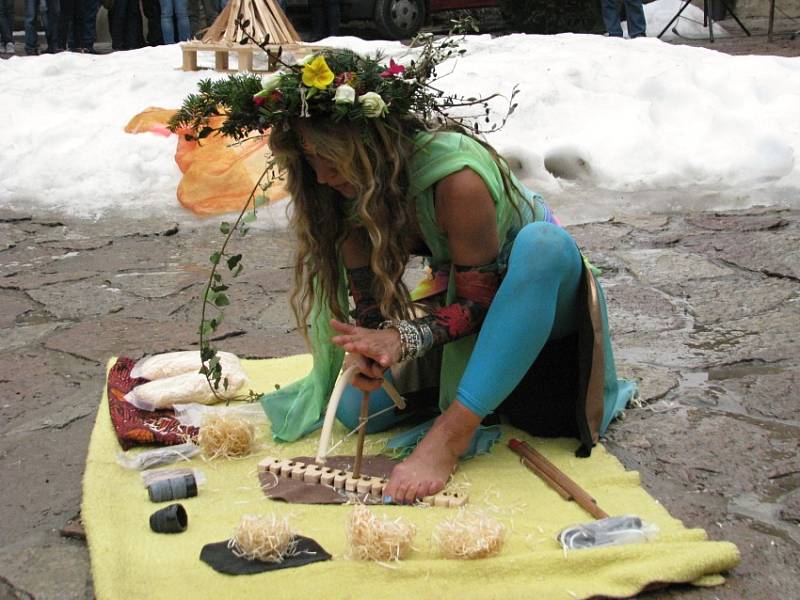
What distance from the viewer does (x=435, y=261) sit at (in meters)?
2.67

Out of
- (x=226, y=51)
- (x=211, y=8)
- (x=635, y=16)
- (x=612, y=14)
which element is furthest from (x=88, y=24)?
(x=635, y=16)

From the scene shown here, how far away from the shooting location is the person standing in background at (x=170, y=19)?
1004 cm

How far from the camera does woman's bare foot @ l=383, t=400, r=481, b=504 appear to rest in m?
2.37

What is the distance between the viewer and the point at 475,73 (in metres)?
6.82

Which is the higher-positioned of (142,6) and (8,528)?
(142,6)

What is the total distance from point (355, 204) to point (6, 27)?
35.3 feet

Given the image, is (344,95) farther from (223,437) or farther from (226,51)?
(226,51)

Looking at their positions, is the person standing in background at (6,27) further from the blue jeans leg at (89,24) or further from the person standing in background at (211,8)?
the person standing in background at (211,8)

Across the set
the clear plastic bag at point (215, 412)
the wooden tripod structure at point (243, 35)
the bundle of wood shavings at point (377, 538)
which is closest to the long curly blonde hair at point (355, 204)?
the clear plastic bag at point (215, 412)

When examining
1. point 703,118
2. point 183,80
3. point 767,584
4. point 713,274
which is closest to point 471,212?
point 767,584

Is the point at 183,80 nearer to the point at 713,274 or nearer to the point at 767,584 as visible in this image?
the point at 713,274

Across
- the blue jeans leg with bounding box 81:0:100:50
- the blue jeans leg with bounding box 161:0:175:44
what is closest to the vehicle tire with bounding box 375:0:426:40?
the blue jeans leg with bounding box 161:0:175:44

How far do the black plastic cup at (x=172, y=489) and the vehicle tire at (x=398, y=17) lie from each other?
35.0ft

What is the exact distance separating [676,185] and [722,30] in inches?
307
